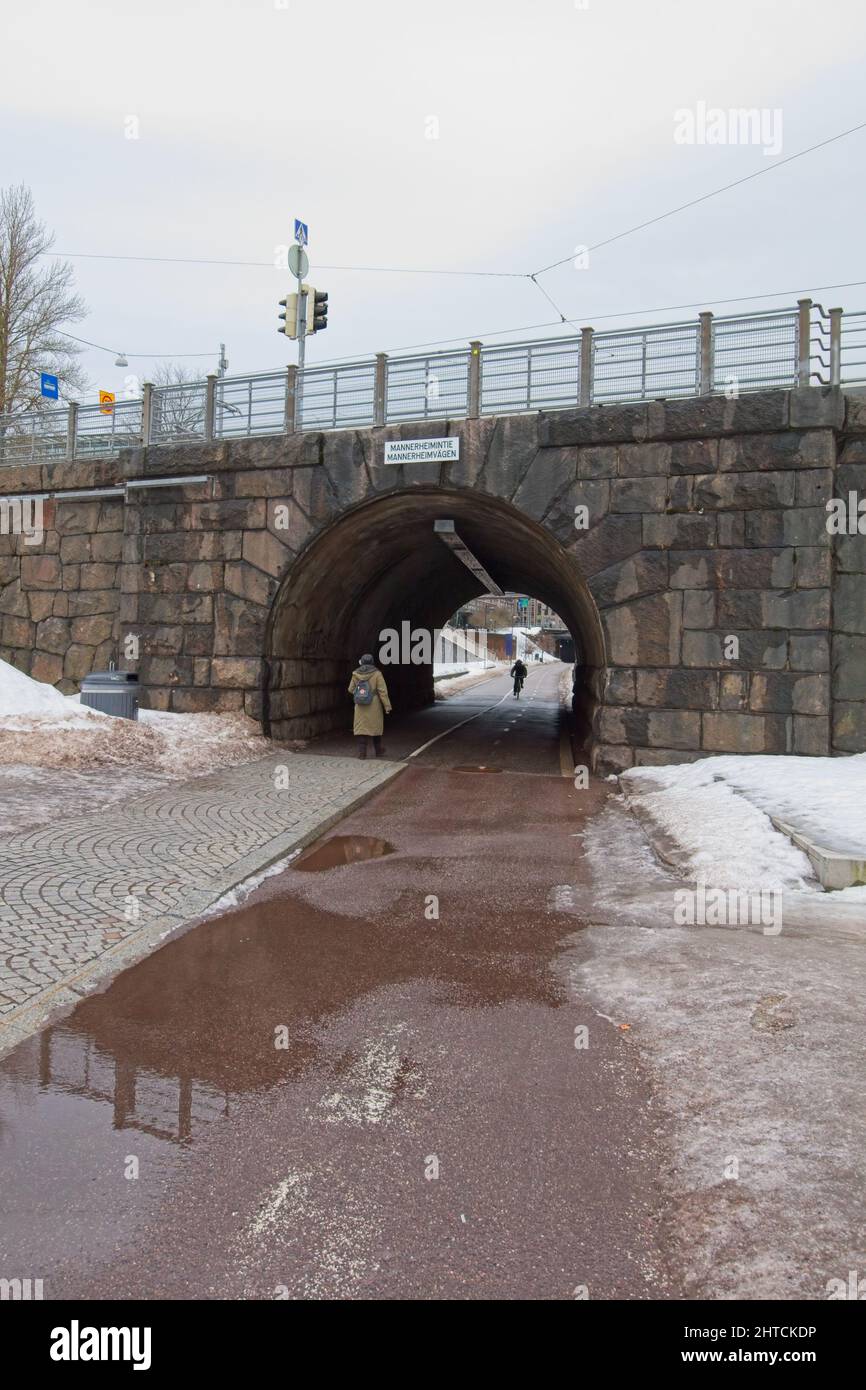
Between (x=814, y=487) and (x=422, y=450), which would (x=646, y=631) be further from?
(x=422, y=450)

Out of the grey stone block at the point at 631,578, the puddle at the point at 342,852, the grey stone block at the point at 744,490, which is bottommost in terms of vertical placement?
the puddle at the point at 342,852

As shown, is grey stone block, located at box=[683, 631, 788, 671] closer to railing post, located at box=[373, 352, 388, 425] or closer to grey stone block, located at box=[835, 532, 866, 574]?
grey stone block, located at box=[835, 532, 866, 574]

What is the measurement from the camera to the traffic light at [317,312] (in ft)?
53.7

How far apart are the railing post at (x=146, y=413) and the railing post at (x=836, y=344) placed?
11386 mm

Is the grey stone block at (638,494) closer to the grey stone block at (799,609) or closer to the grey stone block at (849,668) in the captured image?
the grey stone block at (799,609)

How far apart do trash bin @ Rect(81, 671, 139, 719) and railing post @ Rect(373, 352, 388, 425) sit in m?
5.81

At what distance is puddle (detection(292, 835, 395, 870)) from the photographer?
24.8ft

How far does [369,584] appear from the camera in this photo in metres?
18.1

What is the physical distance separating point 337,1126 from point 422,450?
11.2 m

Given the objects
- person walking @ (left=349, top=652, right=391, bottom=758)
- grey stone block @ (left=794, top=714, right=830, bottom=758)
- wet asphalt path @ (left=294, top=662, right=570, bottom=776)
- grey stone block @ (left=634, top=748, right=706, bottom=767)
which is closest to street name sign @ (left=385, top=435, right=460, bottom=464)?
person walking @ (left=349, top=652, right=391, bottom=758)

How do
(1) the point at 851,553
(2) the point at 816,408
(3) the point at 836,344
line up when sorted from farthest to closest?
(3) the point at 836,344 < (1) the point at 851,553 < (2) the point at 816,408

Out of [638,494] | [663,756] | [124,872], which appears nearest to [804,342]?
[638,494]

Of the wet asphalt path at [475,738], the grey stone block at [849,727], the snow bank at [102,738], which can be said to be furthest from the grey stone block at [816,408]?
the snow bank at [102,738]
